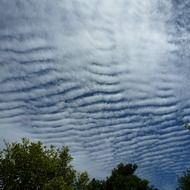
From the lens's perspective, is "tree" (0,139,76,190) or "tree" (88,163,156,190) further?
"tree" (88,163,156,190)

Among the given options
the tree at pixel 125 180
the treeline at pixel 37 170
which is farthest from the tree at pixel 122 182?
the treeline at pixel 37 170

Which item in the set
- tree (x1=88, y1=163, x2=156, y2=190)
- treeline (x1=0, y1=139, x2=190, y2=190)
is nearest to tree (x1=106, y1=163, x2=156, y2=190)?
tree (x1=88, y1=163, x2=156, y2=190)

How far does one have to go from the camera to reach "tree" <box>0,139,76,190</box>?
4297 centimetres

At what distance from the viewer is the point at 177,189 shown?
6419cm

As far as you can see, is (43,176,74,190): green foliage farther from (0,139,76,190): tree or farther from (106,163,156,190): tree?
(106,163,156,190): tree

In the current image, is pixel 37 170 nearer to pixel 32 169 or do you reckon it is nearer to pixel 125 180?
pixel 32 169

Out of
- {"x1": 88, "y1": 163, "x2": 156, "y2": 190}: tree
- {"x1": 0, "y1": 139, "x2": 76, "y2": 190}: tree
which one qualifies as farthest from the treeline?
{"x1": 88, "y1": 163, "x2": 156, "y2": 190}: tree

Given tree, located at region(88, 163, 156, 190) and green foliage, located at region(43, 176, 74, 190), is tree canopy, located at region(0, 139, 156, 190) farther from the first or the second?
tree, located at region(88, 163, 156, 190)

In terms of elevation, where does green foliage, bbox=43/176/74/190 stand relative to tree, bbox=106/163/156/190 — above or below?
below

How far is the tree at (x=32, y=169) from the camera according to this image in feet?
141

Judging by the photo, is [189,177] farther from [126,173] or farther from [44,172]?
[44,172]

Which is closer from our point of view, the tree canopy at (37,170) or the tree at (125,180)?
the tree canopy at (37,170)

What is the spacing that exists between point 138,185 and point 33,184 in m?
22.6

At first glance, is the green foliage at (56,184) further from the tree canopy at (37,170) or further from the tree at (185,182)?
the tree at (185,182)
